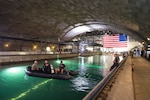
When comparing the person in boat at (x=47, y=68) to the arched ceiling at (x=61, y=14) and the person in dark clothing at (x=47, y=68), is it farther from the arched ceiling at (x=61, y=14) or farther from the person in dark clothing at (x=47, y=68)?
the arched ceiling at (x=61, y=14)

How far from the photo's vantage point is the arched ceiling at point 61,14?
978 inches

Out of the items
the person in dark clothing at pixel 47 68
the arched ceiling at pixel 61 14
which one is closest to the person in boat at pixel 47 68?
the person in dark clothing at pixel 47 68

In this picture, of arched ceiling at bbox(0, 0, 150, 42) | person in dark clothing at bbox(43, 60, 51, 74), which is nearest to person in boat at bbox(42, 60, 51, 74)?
person in dark clothing at bbox(43, 60, 51, 74)

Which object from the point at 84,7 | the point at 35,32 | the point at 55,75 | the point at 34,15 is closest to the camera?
the point at 55,75

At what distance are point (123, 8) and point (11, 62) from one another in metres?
16.7

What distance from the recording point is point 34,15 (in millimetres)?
36344

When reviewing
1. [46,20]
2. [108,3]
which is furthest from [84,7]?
[46,20]

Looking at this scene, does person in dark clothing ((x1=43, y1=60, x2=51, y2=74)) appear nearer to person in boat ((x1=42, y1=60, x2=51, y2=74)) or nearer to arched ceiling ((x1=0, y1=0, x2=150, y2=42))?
person in boat ((x1=42, y1=60, x2=51, y2=74))

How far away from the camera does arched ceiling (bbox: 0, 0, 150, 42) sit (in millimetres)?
24844

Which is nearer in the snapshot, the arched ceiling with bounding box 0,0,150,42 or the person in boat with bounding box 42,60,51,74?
the person in boat with bounding box 42,60,51,74

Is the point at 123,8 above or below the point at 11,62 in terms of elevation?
above

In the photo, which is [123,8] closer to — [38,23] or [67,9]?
[67,9]

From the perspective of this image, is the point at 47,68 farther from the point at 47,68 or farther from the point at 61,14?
the point at 61,14

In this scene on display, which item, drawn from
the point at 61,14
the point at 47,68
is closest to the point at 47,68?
the point at 47,68
